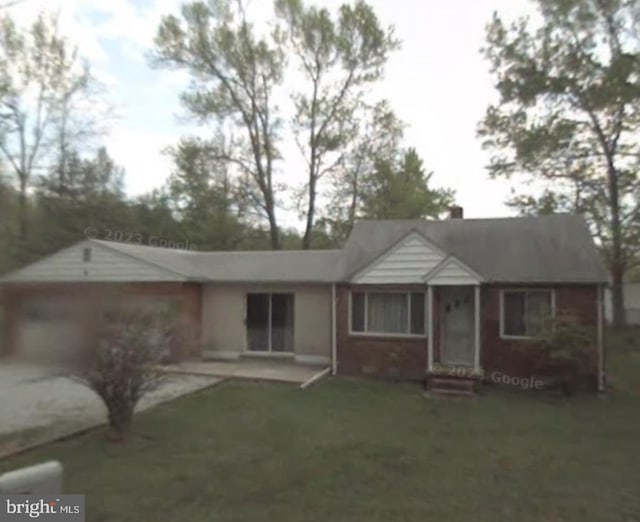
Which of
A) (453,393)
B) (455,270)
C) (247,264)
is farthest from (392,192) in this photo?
(453,393)

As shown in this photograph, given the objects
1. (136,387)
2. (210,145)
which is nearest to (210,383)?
(136,387)

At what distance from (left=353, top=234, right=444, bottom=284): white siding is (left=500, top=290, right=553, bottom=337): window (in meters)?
2.16

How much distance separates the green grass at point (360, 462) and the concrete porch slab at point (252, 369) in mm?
2074

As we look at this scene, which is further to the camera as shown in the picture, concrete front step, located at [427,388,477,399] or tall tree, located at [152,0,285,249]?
tall tree, located at [152,0,285,249]

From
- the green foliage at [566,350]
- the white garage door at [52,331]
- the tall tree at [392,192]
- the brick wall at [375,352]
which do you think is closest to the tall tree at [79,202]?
the tall tree at [392,192]

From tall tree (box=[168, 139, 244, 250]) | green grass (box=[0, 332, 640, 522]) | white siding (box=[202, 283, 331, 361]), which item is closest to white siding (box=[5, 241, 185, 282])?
white siding (box=[202, 283, 331, 361])

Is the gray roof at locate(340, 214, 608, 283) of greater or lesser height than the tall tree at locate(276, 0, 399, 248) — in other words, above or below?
below

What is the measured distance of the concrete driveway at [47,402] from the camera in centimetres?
839

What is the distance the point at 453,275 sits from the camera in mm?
13414

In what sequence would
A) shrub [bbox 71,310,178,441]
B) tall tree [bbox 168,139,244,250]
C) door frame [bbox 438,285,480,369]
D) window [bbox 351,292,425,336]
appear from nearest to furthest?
shrub [bbox 71,310,178,441] → door frame [bbox 438,285,480,369] → window [bbox 351,292,425,336] → tall tree [bbox 168,139,244,250]

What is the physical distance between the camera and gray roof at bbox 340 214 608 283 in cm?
1349

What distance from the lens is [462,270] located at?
13375 millimetres

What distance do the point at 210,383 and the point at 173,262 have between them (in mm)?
6440

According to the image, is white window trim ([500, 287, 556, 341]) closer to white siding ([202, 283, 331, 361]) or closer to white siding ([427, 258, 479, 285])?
white siding ([427, 258, 479, 285])
